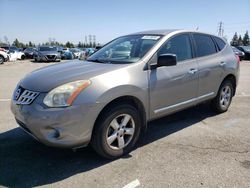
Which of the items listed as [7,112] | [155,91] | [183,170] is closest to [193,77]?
[155,91]

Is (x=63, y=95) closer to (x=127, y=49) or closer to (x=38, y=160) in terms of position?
(x=38, y=160)

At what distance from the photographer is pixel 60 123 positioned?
9.83 feet

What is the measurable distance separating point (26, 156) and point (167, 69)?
2.37 m

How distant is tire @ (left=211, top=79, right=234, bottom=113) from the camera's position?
5.36 m

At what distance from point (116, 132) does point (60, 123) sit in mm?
825

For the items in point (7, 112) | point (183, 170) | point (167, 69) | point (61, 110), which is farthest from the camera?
point (7, 112)

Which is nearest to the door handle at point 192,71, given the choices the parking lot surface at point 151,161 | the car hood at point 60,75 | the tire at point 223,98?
the parking lot surface at point 151,161

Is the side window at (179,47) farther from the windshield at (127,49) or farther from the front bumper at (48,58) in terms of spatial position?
the front bumper at (48,58)

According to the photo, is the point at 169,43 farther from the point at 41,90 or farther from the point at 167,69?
the point at 41,90

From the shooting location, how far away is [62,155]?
12.1 feet

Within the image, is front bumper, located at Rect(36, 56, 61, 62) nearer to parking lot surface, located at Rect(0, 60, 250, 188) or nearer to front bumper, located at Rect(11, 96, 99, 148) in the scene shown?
parking lot surface, located at Rect(0, 60, 250, 188)

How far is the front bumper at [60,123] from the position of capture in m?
2.99

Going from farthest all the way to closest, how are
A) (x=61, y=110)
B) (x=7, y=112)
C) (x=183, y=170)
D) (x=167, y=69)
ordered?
(x=7, y=112) < (x=167, y=69) < (x=183, y=170) < (x=61, y=110)

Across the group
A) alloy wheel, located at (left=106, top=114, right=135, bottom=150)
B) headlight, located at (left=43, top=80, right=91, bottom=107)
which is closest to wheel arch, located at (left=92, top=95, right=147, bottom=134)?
alloy wheel, located at (left=106, top=114, right=135, bottom=150)
